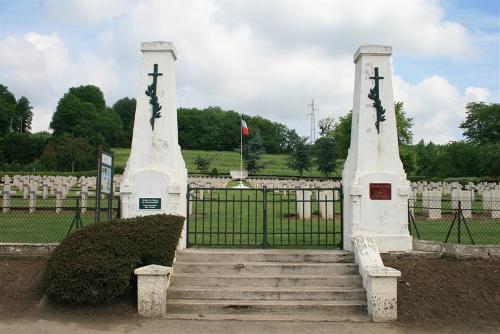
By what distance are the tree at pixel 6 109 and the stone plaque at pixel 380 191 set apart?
74.8 metres

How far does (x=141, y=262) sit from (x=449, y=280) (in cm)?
555

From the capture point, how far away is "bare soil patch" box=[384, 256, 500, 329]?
7.72 m

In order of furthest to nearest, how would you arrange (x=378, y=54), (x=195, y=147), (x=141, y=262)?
1. (x=195, y=147)
2. (x=378, y=54)
3. (x=141, y=262)

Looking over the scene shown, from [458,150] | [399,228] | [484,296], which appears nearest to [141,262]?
[399,228]

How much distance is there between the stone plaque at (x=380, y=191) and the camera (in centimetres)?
975

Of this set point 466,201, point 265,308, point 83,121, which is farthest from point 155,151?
point 83,121

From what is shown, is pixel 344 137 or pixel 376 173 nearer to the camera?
pixel 376 173

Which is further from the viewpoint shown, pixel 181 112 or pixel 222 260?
pixel 181 112

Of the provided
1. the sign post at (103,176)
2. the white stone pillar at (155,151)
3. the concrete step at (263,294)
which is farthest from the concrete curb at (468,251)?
the sign post at (103,176)

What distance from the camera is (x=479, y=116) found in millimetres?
67812

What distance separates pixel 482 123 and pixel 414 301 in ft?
219

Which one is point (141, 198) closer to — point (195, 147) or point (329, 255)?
point (329, 255)

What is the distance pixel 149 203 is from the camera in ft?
32.1

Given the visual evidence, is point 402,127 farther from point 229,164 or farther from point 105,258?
point 105,258
